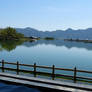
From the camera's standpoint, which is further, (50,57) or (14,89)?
(50,57)

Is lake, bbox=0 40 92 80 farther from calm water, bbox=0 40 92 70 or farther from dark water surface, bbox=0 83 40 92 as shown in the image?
dark water surface, bbox=0 83 40 92

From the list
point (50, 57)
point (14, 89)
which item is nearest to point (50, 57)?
point (50, 57)

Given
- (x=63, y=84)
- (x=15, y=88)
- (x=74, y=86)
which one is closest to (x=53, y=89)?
(x=63, y=84)

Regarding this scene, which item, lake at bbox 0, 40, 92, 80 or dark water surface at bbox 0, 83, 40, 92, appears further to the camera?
lake at bbox 0, 40, 92, 80

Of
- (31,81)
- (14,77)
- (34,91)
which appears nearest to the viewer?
(34,91)

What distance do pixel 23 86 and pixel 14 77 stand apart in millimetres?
1905

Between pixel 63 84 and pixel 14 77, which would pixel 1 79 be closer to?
pixel 14 77

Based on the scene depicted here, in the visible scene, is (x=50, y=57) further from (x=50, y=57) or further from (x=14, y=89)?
(x=14, y=89)

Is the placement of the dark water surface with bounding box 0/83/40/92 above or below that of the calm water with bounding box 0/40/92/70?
above

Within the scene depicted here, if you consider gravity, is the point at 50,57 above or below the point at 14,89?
below

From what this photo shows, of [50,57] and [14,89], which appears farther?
[50,57]

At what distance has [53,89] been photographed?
1048cm

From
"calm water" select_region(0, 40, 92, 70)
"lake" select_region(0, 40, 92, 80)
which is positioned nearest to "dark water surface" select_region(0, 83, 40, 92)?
"lake" select_region(0, 40, 92, 80)

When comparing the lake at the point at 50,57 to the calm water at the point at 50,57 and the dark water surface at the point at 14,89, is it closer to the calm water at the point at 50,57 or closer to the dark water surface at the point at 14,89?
the calm water at the point at 50,57
